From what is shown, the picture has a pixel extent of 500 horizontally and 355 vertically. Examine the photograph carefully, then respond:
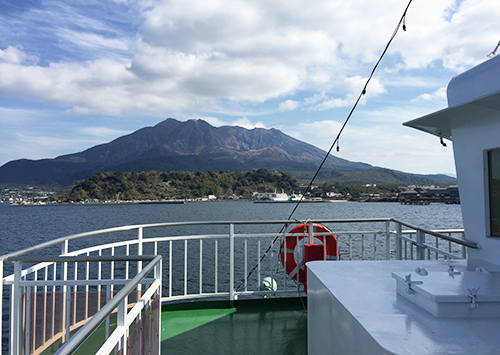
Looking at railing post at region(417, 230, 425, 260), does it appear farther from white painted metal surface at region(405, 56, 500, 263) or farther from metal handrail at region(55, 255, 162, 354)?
metal handrail at region(55, 255, 162, 354)

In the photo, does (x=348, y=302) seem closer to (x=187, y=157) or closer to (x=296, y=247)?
(x=296, y=247)

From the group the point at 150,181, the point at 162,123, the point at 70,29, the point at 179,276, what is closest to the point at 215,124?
the point at 162,123

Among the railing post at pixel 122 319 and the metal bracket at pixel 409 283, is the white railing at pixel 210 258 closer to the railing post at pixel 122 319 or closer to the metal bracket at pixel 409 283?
the railing post at pixel 122 319

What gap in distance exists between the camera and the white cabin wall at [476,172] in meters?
1.96

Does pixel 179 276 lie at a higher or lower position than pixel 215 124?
lower

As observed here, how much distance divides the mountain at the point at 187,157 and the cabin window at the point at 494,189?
59.7 m

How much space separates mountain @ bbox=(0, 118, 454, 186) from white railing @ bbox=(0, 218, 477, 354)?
1902 inches

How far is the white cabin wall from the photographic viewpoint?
1.96 metres

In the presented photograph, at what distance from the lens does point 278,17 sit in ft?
12.0

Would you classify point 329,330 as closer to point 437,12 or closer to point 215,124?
point 437,12

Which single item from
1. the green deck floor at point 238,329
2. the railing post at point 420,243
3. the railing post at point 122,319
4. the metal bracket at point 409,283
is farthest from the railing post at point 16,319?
the railing post at point 420,243

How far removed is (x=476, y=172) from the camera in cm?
209

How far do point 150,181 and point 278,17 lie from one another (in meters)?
56.2

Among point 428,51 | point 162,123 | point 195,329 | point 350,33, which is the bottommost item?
point 195,329
